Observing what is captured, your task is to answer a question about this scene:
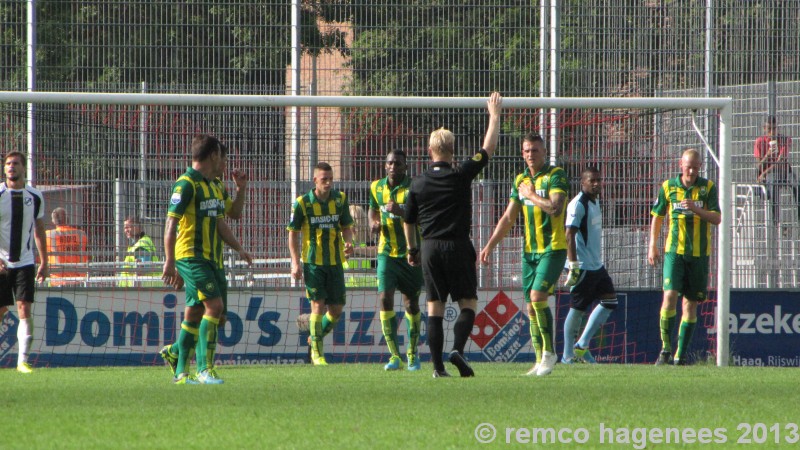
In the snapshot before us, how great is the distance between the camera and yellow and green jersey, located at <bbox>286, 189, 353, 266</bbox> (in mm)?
11742

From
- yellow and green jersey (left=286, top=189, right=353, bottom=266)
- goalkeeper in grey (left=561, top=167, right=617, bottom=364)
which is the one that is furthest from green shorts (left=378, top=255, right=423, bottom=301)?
goalkeeper in grey (left=561, top=167, right=617, bottom=364)

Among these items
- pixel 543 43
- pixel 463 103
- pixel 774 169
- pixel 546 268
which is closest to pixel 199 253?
pixel 546 268

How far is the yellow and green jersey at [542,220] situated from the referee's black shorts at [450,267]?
1.04 m

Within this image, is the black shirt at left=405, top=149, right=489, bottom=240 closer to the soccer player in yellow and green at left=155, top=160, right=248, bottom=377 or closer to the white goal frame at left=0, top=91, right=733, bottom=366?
the soccer player in yellow and green at left=155, top=160, right=248, bottom=377

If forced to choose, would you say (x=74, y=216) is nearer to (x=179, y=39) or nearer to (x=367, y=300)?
(x=179, y=39)

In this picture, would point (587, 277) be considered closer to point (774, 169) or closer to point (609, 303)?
point (609, 303)

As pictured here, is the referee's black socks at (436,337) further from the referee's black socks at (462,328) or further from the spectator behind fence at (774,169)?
the spectator behind fence at (774,169)

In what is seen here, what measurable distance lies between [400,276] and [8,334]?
189 inches

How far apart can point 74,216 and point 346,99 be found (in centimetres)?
378

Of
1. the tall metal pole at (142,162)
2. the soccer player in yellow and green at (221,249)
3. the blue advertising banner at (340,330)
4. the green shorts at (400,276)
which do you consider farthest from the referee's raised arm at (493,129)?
the tall metal pole at (142,162)

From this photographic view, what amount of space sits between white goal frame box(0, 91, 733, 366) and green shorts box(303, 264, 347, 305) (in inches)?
66.6

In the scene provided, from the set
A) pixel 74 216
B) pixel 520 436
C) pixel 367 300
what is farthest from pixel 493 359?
pixel 520 436

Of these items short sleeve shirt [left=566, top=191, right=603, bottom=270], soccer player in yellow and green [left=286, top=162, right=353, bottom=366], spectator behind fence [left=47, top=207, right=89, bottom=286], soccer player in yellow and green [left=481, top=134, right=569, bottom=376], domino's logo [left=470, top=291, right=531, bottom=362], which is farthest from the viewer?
domino's logo [left=470, top=291, right=531, bottom=362]

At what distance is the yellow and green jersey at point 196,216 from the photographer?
8.47 meters
